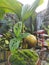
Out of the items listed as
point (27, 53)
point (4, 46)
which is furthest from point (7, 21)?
point (27, 53)

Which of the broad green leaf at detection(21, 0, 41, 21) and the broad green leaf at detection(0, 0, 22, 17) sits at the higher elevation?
the broad green leaf at detection(0, 0, 22, 17)

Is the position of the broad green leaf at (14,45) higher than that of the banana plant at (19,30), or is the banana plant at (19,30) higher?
the banana plant at (19,30)

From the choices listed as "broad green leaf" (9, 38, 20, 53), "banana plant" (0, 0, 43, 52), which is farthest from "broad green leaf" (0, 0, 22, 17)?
"broad green leaf" (9, 38, 20, 53)

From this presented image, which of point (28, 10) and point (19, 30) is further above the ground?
point (28, 10)

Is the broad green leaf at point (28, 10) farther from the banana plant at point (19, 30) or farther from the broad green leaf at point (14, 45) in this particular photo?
the broad green leaf at point (14, 45)

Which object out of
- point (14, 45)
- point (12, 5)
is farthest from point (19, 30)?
point (12, 5)

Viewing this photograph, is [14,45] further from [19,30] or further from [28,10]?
[28,10]

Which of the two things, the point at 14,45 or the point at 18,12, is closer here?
the point at 14,45

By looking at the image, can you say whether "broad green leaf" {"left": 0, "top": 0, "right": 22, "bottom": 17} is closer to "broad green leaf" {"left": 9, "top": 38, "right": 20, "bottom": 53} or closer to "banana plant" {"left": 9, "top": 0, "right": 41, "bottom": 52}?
"banana plant" {"left": 9, "top": 0, "right": 41, "bottom": 52}

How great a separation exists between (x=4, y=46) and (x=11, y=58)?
0.17m

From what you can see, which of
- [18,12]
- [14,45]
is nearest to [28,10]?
[18,12]

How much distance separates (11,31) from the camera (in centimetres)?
110

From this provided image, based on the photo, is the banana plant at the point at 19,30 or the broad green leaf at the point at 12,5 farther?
the broad green leaf at the point at 12,5

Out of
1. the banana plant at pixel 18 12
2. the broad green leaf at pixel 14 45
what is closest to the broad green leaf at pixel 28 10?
the banana plant at pixel 18 12
